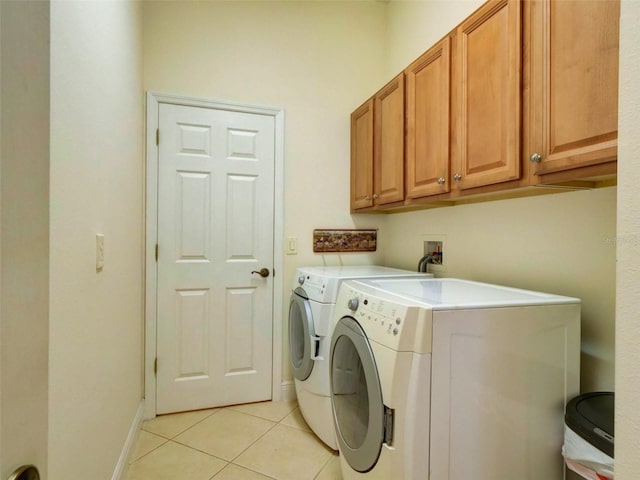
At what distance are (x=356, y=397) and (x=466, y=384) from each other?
461 mm

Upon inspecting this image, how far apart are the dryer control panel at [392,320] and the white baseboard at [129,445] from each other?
127 centimetres

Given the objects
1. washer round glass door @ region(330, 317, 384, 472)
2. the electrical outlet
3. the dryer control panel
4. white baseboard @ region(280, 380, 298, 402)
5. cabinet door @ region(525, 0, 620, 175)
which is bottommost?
white baseboard @ region(280, 380, 298, 402)

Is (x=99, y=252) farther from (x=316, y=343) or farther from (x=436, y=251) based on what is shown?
(x=436, y=251)

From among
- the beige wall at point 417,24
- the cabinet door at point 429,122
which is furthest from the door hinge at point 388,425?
the beige wall at point 417,24

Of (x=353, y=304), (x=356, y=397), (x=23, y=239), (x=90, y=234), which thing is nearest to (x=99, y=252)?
(x=90, y=234)

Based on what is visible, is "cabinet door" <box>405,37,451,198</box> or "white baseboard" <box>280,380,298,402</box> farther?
"white baseboard" <box>280,380,298,402</box>

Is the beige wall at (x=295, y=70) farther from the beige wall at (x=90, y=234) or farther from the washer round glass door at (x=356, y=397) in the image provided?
the washer round glass door at (x=356, y=397)

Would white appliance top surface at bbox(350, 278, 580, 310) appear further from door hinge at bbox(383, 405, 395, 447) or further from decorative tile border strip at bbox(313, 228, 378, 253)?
decorative tile border strip at bbox(313, 228, 378, 253)

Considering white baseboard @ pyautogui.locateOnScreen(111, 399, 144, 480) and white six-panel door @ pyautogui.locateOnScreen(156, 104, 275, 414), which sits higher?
white six-panel door @ pyautogui.locateOnScreen(156, 104, 275, 414)

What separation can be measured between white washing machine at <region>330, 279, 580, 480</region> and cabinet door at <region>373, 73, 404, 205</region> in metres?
0.96

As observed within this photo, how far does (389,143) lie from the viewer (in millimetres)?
2117

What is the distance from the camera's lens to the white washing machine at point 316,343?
1.82 meters

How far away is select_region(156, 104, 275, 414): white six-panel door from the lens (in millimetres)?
2271

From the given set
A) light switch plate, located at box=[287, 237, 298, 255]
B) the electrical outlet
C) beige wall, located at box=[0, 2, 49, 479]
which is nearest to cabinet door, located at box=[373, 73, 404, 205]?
the electrical outlet
